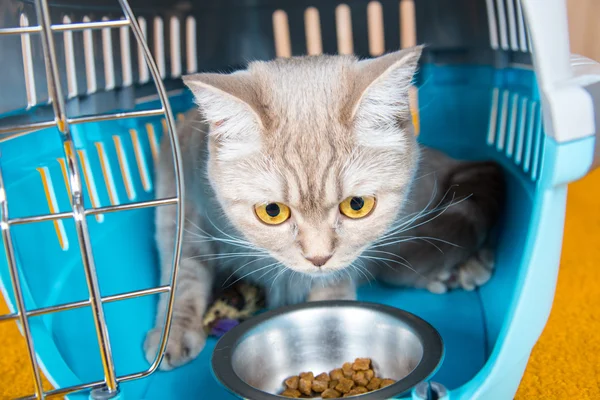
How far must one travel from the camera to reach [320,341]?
55.3 inches

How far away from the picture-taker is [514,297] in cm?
115

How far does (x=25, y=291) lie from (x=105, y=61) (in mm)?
760

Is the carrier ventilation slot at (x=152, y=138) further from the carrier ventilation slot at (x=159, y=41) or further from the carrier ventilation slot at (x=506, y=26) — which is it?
the carrier ventilation slot at (x=506, y=26)

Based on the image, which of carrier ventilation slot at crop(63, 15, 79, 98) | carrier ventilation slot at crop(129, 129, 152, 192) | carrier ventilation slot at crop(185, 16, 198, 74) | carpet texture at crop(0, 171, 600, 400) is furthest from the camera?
carrier ventilation slot at crop(185, 16, 198, 74)

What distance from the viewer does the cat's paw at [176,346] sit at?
1426mm

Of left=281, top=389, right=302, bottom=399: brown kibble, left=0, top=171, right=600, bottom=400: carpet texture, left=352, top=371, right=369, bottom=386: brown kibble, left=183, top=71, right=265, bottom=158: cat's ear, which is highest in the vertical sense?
left=183, top=71, right=265, bottom=158: cat's ear

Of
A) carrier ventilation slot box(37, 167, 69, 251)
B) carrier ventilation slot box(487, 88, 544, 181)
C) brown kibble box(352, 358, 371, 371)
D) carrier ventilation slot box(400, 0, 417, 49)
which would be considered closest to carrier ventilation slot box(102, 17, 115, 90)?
carrier ventilation slot box(37, 167, 69, 251)

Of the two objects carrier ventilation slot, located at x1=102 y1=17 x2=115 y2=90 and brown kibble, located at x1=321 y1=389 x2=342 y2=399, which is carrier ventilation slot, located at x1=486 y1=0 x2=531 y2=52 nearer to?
brown kibble, located at x1=321 y1=389 x2=342 y2=399

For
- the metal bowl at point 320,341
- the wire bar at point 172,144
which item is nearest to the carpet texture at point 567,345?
the metal bowl at point 320,341

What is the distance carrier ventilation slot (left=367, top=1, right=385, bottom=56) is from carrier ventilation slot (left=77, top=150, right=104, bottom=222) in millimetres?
1004

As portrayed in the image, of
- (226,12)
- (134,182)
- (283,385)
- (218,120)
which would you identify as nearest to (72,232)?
(134,182)

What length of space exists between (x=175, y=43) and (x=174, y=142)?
0.99 m

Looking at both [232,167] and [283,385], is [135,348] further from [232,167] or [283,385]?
[232,167]

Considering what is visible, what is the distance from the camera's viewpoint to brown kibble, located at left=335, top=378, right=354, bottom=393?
1.25m
